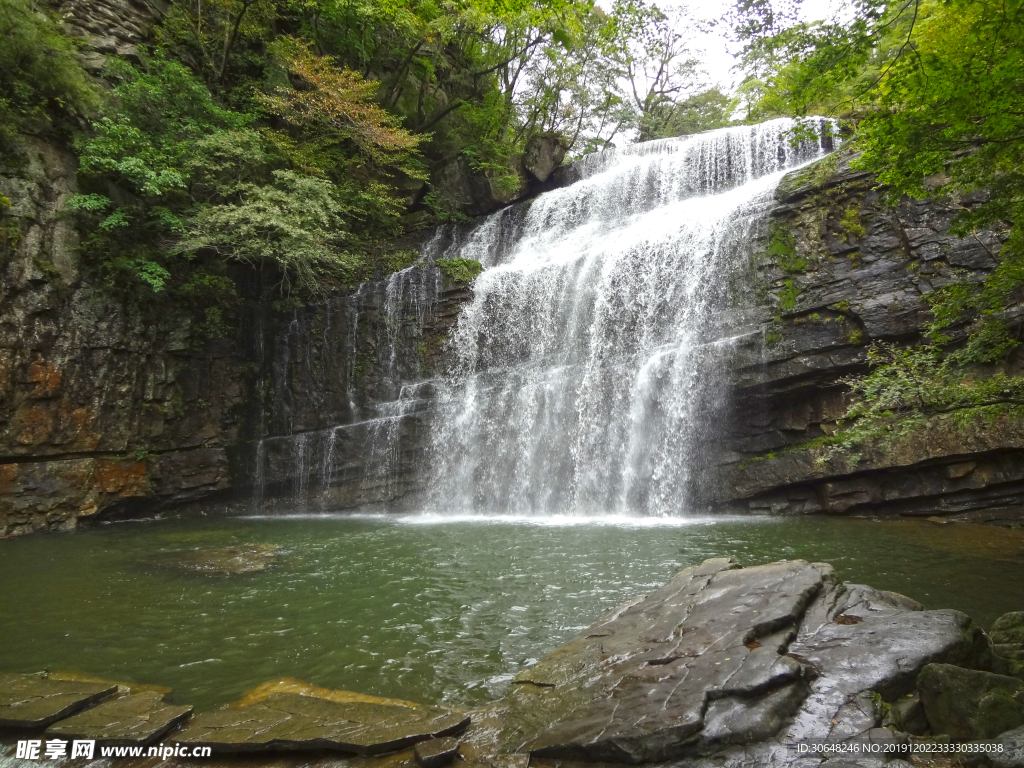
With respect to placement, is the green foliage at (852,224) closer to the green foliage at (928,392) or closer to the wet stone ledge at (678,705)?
the green foliage at (928,392)

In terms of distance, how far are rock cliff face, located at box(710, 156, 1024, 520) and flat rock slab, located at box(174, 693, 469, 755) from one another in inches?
416

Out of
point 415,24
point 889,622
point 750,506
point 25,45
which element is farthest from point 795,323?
point 25,45

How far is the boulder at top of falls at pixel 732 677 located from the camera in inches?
138

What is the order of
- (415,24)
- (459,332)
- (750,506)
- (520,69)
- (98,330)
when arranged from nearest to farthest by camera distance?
(750,506), (98,330), (459,332), (415,24), (520,69)

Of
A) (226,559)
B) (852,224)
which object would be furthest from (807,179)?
(226,559)

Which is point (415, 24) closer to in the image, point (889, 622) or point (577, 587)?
point (577, 587)

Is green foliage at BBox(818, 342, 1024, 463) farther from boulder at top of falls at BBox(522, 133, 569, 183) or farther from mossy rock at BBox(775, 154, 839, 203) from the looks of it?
boulder at top of falls at BBox(522, 133, 569, 183)

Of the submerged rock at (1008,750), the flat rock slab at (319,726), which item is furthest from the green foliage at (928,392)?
the flat rock slab at (319,726)

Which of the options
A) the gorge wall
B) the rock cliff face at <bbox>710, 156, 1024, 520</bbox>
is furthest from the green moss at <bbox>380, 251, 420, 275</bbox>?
the rock cliff face at <bbox>710, 156, 1024, 520</bbox>

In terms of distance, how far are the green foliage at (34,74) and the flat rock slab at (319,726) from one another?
51.9 ft

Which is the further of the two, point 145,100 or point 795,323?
point 145,100

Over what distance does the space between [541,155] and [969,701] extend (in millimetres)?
23453

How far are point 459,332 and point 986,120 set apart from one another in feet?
47.6

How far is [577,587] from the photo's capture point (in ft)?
25.3
